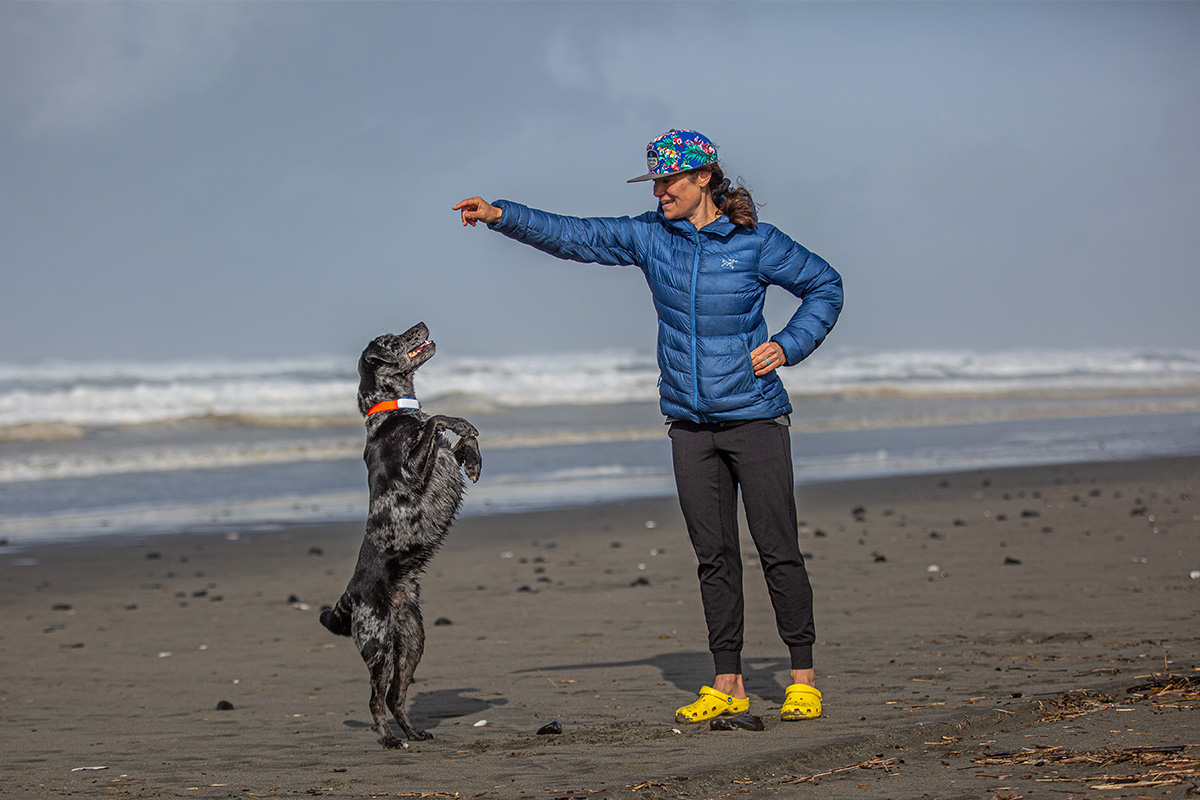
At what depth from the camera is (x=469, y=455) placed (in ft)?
16.4

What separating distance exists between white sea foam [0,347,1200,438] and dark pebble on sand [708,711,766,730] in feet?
77.6

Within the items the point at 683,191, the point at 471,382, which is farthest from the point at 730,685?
the point at 471,382

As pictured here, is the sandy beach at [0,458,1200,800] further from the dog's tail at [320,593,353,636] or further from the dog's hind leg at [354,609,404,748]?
the dog's tail at [320,593,353,636]

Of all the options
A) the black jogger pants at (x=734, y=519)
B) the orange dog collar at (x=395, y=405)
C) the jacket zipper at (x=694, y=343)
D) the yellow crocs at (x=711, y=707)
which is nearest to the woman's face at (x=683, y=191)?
the jacket zipper at (x=694, y=343)

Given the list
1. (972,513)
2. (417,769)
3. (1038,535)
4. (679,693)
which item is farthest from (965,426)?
(417,769)

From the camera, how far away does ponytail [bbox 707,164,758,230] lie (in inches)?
182

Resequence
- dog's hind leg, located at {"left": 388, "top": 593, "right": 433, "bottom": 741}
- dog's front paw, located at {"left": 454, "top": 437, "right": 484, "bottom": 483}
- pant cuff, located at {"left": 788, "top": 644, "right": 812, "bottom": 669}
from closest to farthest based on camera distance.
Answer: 1. pant cuff, located at {"left": 788, "top": 644, "right": 812, "bottom": 669}
2. dog's hind leg, located at {"left": 388, "top": 593, "right": 433, "bottom": 741}
3. dog's front paw, located at {"left": 454, "top": 437, "right": 484, "bottom": 483}

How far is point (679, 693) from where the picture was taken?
5.36 m

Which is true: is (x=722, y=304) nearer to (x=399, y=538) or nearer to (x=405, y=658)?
(x=399, y=538)

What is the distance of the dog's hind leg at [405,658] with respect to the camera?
4.81 meters

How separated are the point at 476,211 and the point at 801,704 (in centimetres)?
233

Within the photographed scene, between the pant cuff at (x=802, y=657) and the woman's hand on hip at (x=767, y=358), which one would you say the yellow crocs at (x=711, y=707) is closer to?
the pant cuff at (x=802, y=657)

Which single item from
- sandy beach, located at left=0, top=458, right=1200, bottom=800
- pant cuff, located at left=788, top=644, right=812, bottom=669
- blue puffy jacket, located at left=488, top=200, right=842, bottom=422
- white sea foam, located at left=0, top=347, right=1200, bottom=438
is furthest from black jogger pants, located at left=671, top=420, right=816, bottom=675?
white sea foam, located at left=0, top=347, right=1200, bottom=438

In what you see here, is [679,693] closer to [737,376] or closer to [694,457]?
[694,457]
